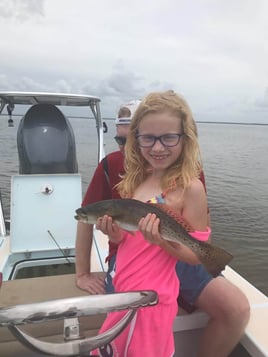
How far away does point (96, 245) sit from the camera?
385 cm

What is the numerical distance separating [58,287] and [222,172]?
15950mm

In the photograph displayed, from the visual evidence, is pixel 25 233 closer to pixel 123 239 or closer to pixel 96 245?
pixel 96 245

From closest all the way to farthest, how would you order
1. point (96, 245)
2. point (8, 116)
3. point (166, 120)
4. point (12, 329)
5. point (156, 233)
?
1. point (12, 329)
2. point (156, 233)
3. point (166, 120)
4. point (96, 245)
5. point (8, 116)

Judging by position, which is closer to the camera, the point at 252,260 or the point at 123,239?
the point at 123,239

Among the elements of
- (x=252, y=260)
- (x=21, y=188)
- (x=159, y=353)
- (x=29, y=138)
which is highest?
(x=29, y=138)

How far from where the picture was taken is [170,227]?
1.54m

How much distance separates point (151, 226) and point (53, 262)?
2826 millimetres

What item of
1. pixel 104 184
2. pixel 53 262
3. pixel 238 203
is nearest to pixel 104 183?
pixel 104 184

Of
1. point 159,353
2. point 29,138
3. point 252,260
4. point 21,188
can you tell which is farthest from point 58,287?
point 252,260

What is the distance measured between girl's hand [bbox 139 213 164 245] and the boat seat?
3.48 metres

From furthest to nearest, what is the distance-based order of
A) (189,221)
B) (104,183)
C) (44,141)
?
(44,141), (104,183), (189,221)

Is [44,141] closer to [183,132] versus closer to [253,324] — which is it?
[183,132]

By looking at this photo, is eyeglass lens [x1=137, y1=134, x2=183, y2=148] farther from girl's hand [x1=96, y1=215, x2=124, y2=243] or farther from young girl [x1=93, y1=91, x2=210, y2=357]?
girl's hand [x1=96, y1=215, x2=124, y2=243]

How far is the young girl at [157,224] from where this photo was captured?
159 cm
